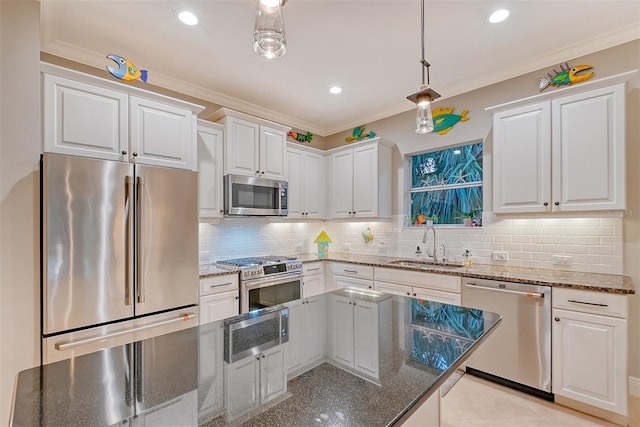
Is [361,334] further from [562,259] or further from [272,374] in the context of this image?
[562,259]

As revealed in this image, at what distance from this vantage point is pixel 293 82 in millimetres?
3148

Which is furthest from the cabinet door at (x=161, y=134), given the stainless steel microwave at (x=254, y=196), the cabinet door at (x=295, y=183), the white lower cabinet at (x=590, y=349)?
the white lower cabinet at (x=590, y=349)

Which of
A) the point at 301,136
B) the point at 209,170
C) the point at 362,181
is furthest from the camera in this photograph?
the point at 301,136

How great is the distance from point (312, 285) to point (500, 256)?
6.85 feet

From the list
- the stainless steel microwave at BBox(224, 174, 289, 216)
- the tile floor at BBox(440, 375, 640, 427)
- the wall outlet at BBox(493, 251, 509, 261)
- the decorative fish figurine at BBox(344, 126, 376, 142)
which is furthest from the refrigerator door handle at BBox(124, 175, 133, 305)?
the wall outlet at BBox(493, 251, 509, 261)

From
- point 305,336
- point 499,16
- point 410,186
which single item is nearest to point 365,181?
point 410,186

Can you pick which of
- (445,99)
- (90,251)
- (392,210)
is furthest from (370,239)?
(90,251)

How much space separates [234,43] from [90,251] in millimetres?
1876

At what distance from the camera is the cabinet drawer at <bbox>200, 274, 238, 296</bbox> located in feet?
8.75

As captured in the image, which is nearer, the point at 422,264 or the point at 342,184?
the point at 422,264

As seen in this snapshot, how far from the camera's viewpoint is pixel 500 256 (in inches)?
118

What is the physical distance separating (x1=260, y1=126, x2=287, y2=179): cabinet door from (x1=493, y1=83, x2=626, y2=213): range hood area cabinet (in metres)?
2.28

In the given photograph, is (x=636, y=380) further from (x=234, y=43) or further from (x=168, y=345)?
(x=234, y=43)

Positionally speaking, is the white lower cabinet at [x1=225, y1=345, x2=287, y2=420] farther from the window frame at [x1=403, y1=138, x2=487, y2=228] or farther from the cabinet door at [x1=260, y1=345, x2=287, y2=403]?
the window frame at [x1=403, y1=138, x2=487, y2=228]
